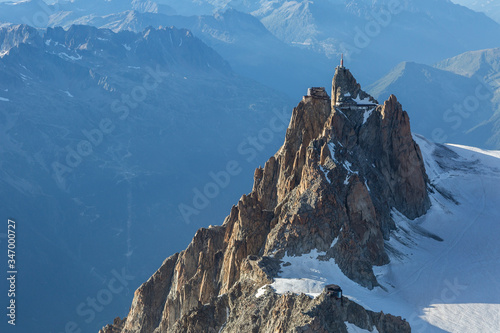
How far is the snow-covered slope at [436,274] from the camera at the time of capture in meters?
128

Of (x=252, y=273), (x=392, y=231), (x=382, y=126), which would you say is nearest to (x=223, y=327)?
(x=252, y=273)

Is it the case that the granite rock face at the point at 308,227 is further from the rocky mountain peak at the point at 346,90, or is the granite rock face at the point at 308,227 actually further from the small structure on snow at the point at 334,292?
the small structure on snow at the point at 334,292

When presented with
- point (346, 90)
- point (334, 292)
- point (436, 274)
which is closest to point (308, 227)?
point (334, 292)

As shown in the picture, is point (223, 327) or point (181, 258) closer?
point (223, 327)

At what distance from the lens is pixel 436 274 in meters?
155

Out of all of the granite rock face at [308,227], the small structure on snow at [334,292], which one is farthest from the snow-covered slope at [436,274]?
the small structure on snow at [334,292]

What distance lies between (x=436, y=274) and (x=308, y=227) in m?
37.0

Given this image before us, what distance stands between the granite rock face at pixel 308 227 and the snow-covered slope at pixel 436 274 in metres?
3.49

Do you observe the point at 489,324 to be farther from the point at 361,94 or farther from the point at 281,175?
the point at 361,94

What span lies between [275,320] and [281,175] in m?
61.7

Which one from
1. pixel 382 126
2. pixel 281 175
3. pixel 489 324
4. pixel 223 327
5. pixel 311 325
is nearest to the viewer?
pixel 311 325

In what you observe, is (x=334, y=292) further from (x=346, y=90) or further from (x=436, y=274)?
(x=346, y=90)

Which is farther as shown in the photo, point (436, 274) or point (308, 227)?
point (436, 274)

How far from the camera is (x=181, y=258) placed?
16750 centimetres
